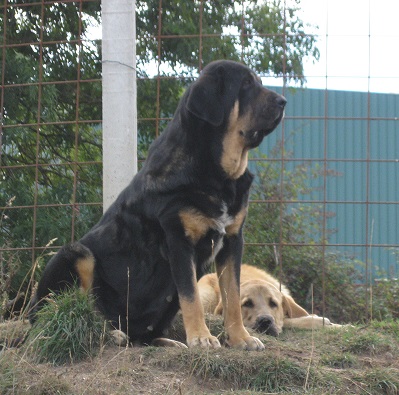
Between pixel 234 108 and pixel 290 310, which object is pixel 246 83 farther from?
pixel 290 310

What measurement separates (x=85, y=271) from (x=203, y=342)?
1007 mm

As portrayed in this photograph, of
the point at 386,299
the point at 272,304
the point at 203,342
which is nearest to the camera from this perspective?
the point at 203,342

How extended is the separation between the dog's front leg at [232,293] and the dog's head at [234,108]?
44cm

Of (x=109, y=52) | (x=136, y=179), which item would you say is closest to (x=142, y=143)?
(x=109, y=52)

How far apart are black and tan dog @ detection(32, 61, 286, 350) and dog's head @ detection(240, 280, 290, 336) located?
111cm

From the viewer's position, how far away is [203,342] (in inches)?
175

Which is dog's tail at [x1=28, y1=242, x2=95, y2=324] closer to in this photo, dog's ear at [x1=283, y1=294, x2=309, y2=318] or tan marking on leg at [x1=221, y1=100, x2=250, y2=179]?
tan marking on leg at [x1=221, y1=100, x2=250, y2=179]

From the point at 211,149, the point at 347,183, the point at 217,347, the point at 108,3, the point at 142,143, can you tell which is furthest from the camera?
the point at 347,183

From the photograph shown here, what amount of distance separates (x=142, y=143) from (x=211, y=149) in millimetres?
4794

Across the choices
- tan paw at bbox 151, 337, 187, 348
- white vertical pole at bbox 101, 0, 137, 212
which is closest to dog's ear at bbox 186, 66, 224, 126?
tan paw at bbox 151, 337, 187, 348

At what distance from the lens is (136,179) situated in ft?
16.4

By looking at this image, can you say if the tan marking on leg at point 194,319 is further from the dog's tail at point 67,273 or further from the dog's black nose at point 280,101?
the dog's black nose at point 280,101

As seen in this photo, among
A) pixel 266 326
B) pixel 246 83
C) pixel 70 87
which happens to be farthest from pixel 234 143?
pixel 70 87

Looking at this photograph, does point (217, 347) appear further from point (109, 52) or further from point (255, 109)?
point (109, 52)
